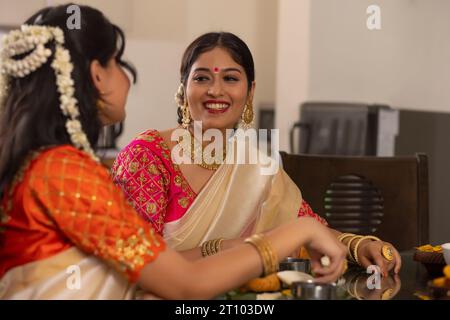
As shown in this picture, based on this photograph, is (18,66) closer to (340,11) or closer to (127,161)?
(127,161)

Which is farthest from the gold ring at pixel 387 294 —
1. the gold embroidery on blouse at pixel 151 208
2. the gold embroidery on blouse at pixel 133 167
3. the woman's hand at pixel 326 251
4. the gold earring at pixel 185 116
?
the gold earring at pixel 185 116

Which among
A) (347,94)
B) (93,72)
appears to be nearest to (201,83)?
(93,72)

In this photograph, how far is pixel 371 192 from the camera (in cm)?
274

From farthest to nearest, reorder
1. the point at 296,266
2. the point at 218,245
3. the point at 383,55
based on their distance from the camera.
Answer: the point at 383,55
the point at 218,245
the point at 296,266

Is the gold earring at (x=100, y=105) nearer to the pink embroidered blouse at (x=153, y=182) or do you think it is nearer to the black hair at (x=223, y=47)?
the pink embroidered blouse at (x=153, y=182)

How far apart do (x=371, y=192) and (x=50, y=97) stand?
5.20ft

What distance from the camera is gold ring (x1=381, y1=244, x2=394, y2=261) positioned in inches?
74.6

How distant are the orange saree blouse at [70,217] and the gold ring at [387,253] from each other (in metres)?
0.73

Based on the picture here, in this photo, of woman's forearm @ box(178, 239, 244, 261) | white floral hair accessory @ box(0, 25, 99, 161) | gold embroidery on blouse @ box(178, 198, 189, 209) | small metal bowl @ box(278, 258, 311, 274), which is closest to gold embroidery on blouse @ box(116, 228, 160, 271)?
white floral hair accessory @ box(0, 25, 99, 161)

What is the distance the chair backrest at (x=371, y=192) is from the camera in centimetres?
264

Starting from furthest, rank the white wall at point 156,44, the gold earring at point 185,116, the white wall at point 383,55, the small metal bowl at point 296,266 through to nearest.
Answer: the white wall at point 156,44 → the white wall at point 383,55 → the gold earring at point 185,116 → the small metal bowl at point 296,266

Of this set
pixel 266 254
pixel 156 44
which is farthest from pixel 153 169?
pixel 156 44

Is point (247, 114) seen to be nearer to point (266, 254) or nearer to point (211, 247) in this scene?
point (211, 247)

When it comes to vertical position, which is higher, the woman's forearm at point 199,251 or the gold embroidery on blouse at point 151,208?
the gold embroidery on blouse at point 151,208
